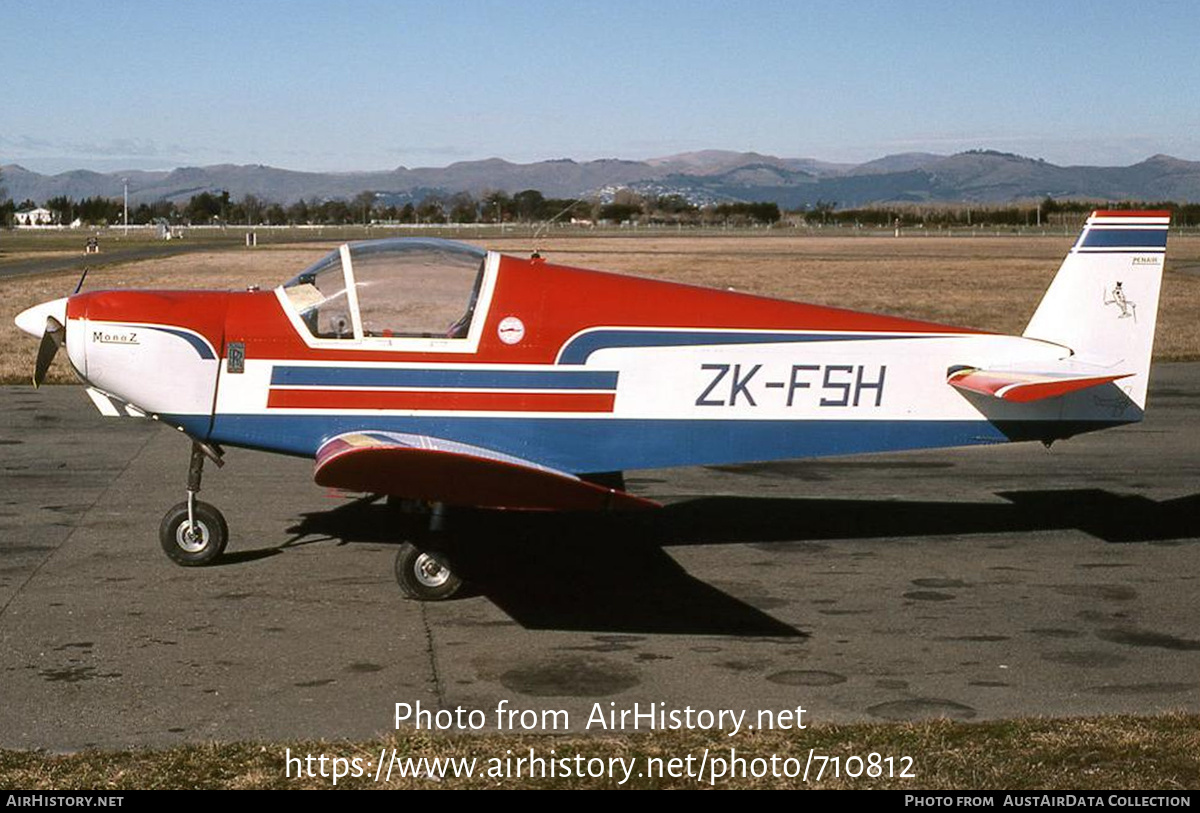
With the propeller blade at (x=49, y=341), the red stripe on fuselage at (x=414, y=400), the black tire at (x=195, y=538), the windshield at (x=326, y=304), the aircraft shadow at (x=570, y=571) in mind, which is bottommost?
the aircraft shadow at (x=570, y=571)

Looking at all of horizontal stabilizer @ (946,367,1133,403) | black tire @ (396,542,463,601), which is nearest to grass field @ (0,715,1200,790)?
black tire @ (396,542,463,601)

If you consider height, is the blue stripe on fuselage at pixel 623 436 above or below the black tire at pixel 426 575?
above

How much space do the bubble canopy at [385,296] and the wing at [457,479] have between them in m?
1.35

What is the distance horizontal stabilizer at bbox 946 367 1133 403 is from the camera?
9156mm

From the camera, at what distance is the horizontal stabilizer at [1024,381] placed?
9.16 metres

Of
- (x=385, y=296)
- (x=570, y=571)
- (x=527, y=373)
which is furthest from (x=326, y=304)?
(x=570, y=571)

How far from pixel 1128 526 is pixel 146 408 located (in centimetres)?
751

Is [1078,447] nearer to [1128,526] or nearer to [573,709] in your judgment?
[1128,526]

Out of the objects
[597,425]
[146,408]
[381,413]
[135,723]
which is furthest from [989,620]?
[146,408]

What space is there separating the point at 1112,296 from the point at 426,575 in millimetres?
5146

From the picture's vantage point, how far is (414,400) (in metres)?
9.02

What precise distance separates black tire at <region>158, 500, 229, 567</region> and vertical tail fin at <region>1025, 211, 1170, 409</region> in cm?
592

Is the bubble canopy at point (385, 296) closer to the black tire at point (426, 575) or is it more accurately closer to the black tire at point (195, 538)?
the black tire at point (426, 575)

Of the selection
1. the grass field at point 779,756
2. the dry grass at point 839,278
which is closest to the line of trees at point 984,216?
the dry grass at point 839,278
